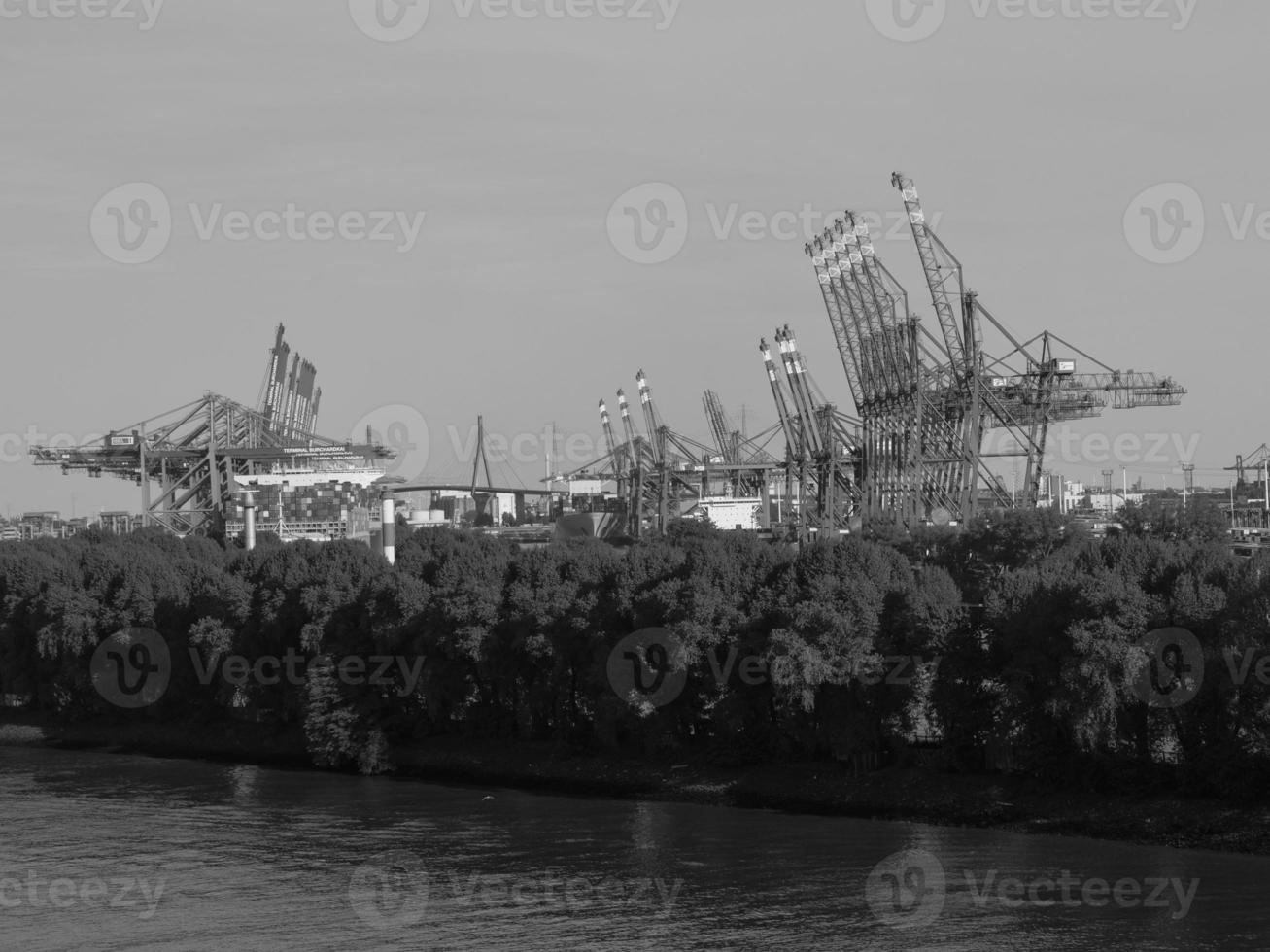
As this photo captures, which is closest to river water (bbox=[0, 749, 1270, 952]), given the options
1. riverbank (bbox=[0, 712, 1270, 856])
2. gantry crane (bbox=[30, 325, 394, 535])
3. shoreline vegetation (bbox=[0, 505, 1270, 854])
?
riverbank (bbox=[0, 712, 1270, 856])

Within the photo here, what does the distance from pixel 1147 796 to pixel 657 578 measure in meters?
10.9

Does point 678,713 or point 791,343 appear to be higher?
point 791,343

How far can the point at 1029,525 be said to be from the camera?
38906 millimetres

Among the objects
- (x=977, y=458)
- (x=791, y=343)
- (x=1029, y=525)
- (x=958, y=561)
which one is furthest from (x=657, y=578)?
(x=791, y=343)

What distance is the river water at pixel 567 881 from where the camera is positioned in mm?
18656

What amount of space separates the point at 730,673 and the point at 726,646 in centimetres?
63

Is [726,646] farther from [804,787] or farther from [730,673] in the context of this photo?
[804,787]

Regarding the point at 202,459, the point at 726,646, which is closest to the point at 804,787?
the point at 726,646

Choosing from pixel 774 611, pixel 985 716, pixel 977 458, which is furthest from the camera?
pixel 977 458

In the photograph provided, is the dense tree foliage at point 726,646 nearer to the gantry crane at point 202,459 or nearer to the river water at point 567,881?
the river water at point 567,881

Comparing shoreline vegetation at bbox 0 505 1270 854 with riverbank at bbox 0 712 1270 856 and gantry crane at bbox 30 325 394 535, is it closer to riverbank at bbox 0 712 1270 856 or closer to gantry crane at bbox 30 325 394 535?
riverbank at bbox 0 712 1270 856

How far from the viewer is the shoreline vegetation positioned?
2427 cm

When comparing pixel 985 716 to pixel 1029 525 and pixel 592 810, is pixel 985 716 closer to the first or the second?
pixel 592 810

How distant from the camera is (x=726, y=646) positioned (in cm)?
2873
